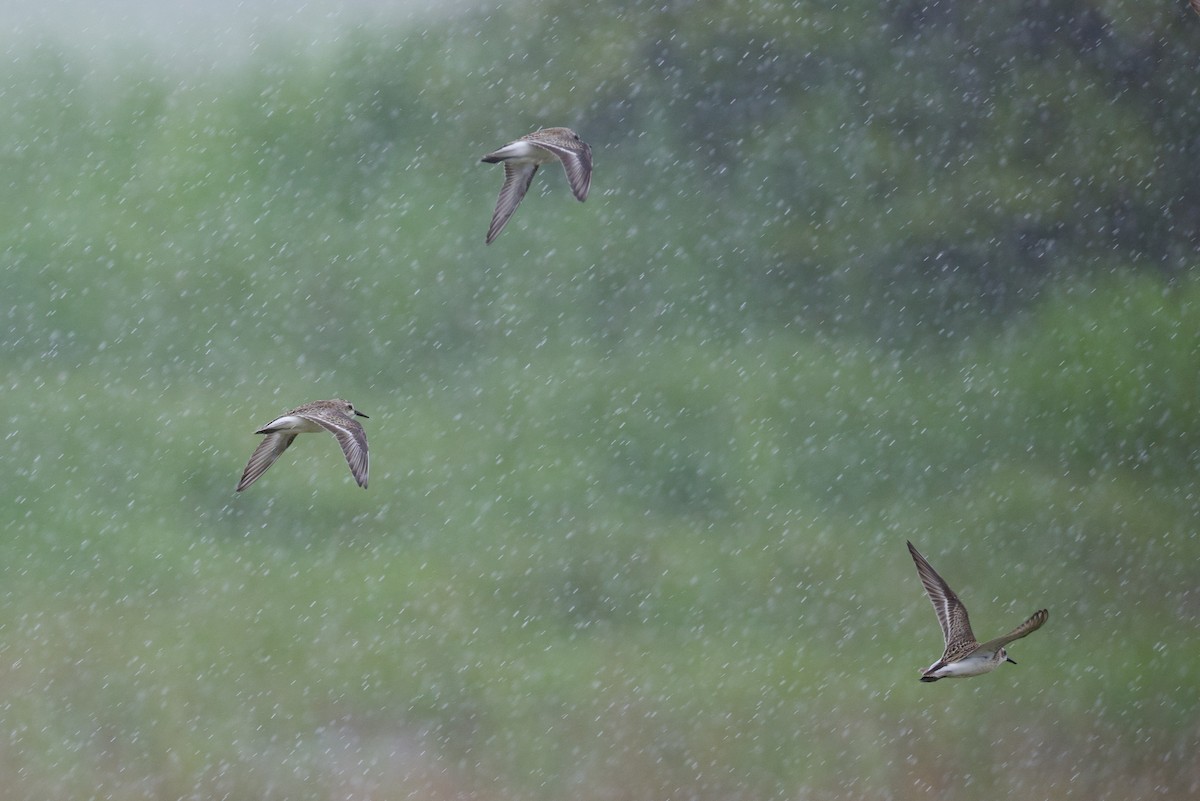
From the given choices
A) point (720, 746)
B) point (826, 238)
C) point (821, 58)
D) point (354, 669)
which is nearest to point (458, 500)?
point (354, 669)

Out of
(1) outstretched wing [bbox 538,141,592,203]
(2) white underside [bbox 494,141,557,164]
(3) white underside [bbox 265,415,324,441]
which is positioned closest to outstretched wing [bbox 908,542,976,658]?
(1) outstretched wing [bbox 538,141,592,203]

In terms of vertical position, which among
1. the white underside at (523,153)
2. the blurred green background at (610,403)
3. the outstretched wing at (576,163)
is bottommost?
the blurred green background at (610,403)

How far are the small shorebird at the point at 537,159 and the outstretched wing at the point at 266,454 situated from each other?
81cm

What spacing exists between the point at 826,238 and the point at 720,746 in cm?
195

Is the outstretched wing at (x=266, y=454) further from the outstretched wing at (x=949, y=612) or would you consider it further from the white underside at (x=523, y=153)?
the outstretched wing at (x=949, y=612)

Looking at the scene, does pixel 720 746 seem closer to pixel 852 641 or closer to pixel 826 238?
pixel 852 641

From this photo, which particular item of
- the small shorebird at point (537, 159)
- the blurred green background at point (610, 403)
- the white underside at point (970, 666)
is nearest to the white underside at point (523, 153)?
the small shorebird at point (537, 159)

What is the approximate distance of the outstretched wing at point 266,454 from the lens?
418 centimetres

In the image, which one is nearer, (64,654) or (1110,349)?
(64,654)

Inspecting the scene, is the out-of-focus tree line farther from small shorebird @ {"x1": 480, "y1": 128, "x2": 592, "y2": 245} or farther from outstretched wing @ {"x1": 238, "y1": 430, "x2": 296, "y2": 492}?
outstretched wing @ {"x1": 238, "y1": 430, "x2": 296, "y2": 492}

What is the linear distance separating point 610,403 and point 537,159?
5.05ft

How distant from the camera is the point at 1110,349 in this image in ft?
18.9

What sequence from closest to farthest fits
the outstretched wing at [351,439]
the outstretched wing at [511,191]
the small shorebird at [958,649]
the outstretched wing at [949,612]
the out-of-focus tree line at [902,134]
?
1. the outstretched wing at [351,439]
2. the small shorebird at [958,649]
3. the outstretched wing at [949,612]
4. the outstretched wing at [511,191]
5. the out-of-focus tree line at [902,134]

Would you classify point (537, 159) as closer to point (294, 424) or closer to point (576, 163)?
point (576, 163)
